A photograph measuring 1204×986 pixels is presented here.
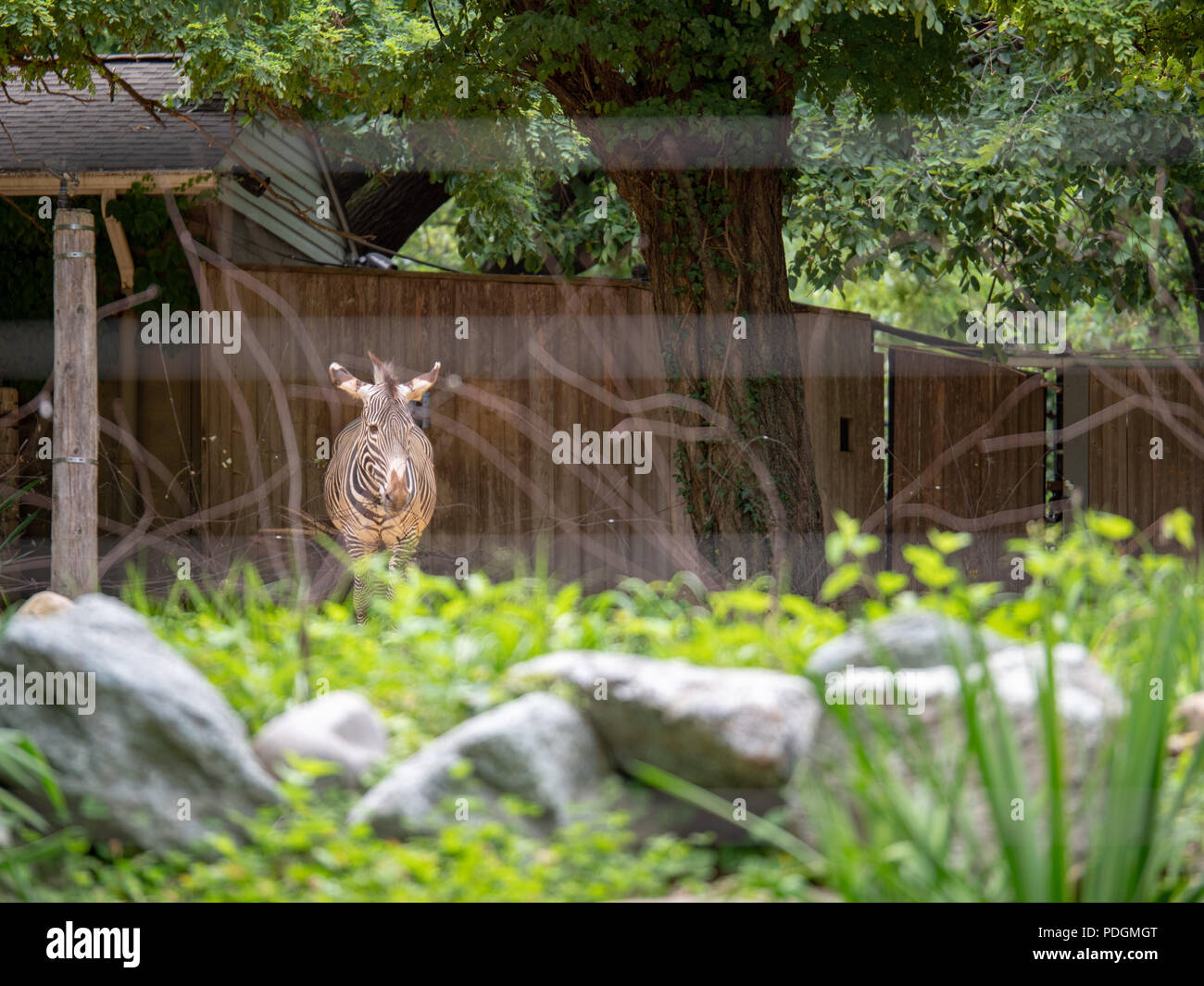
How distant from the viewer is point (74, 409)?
425 cm

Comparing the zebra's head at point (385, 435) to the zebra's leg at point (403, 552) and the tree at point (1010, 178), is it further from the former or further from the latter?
the tree at point (1010, 178)

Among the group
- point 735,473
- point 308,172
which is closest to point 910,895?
point 735,473

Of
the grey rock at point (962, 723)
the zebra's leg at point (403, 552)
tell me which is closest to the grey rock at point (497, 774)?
the grey rock at point (962, 723)

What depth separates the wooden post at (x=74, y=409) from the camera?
423 centimetres

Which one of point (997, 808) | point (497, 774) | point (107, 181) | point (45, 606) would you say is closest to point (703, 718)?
point (497, 774)

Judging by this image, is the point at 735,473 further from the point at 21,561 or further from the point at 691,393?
the point at 21,561

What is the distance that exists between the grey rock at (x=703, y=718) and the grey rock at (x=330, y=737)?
1.32 ft

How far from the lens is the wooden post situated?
4.23m

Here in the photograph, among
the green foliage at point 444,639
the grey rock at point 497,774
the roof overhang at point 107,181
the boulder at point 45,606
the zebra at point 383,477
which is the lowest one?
the grey rock at point 497,774

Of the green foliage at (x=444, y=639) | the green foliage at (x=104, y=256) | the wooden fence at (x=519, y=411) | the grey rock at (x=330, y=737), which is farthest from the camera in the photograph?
the green foliage at (x=104, y=256)

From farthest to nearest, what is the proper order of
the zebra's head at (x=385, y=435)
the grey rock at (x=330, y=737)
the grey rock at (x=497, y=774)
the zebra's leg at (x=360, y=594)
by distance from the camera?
Answer: the zebra's head at (x=385, y=435), the zebra's leg at (x=360, y=594), the grey rock at (x=330, y=737), the grey rock at (x=497, y=774)

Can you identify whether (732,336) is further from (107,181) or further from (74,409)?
(107,181)

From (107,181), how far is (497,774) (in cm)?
692

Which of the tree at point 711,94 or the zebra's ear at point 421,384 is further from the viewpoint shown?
the tree at point 711,94
